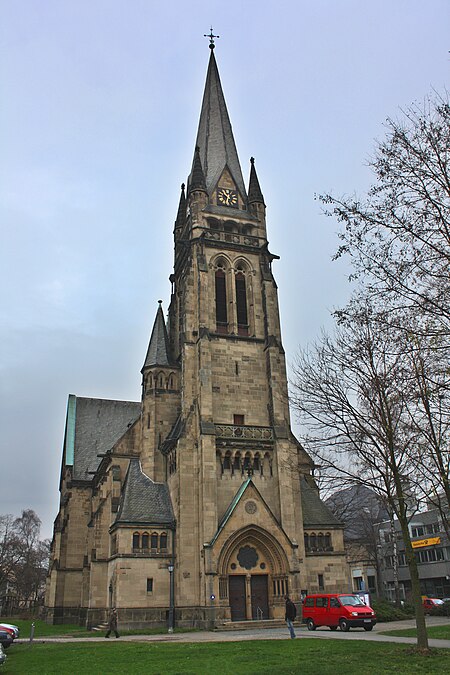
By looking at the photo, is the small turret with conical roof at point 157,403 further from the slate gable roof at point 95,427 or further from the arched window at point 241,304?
the slate gable roof at point 95,427

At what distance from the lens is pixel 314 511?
37.9 meters

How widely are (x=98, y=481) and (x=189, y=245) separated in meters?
19.8

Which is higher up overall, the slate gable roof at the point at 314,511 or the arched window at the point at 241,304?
the arched window at the point at 241,304

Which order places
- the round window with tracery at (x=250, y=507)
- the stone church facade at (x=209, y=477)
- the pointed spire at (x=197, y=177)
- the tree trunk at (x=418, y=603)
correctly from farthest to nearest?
the pointed spire at (x=197, y=177)
the round window with tracery at (x=250, y=507)
the stone church facade at (x=209, y=477)
the tree trunk at (x=418, y=603)

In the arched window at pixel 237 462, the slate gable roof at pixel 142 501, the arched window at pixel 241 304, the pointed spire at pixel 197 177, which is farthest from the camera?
the pointed spire at pixel 197 177

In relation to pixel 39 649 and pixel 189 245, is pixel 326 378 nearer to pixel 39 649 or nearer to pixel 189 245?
pixel 39 649

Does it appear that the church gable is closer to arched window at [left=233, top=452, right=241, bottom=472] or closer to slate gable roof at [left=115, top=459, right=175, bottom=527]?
arched window at [left=233, top=452, right=241, bottom=472]

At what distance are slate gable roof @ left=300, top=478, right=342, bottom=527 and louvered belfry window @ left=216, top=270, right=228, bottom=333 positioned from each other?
12.0 metres

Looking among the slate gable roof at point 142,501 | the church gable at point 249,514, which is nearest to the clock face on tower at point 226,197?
the slate gable roof at point 142,501

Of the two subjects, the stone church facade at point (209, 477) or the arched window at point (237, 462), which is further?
the arched window at point (237, 462)

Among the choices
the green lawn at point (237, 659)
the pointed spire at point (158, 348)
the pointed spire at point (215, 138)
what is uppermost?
the pointed spire at point (215, 138)

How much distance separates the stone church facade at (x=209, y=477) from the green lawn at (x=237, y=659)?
933cm

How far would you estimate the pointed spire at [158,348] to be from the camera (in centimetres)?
4094

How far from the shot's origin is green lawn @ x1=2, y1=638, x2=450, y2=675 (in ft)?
43.9
